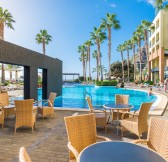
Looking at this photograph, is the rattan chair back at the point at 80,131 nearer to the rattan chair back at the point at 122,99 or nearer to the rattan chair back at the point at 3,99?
the rattan chair back at the point at 122,99

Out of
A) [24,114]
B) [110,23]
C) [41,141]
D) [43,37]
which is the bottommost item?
[41,141]

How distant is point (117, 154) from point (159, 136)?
Answer: 1128 millimetres

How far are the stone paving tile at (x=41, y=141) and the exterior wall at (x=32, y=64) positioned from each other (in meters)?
4.48

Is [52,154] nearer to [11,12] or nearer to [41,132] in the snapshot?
[41,132]

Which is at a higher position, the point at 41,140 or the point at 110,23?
A: the point at 110,23

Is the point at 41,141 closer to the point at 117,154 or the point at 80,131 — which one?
the point at 80,131

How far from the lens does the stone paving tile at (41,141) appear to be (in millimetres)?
4066

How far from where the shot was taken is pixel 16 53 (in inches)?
429

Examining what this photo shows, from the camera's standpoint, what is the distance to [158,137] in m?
3.10

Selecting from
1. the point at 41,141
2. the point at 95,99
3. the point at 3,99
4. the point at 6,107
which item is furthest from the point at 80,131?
the point at 95,99

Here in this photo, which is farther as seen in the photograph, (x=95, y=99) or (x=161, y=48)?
(x=161, y=48)

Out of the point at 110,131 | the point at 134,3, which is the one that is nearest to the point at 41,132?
the point at 110,131

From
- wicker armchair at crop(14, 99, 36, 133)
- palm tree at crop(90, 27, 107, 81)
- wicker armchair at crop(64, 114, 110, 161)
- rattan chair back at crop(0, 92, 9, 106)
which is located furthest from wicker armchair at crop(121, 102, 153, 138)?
palm tree at crop(90, 27, 107, 81)

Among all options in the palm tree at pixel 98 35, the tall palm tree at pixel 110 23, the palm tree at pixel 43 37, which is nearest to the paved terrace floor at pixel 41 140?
the tall palm tree at pixel 110 23
